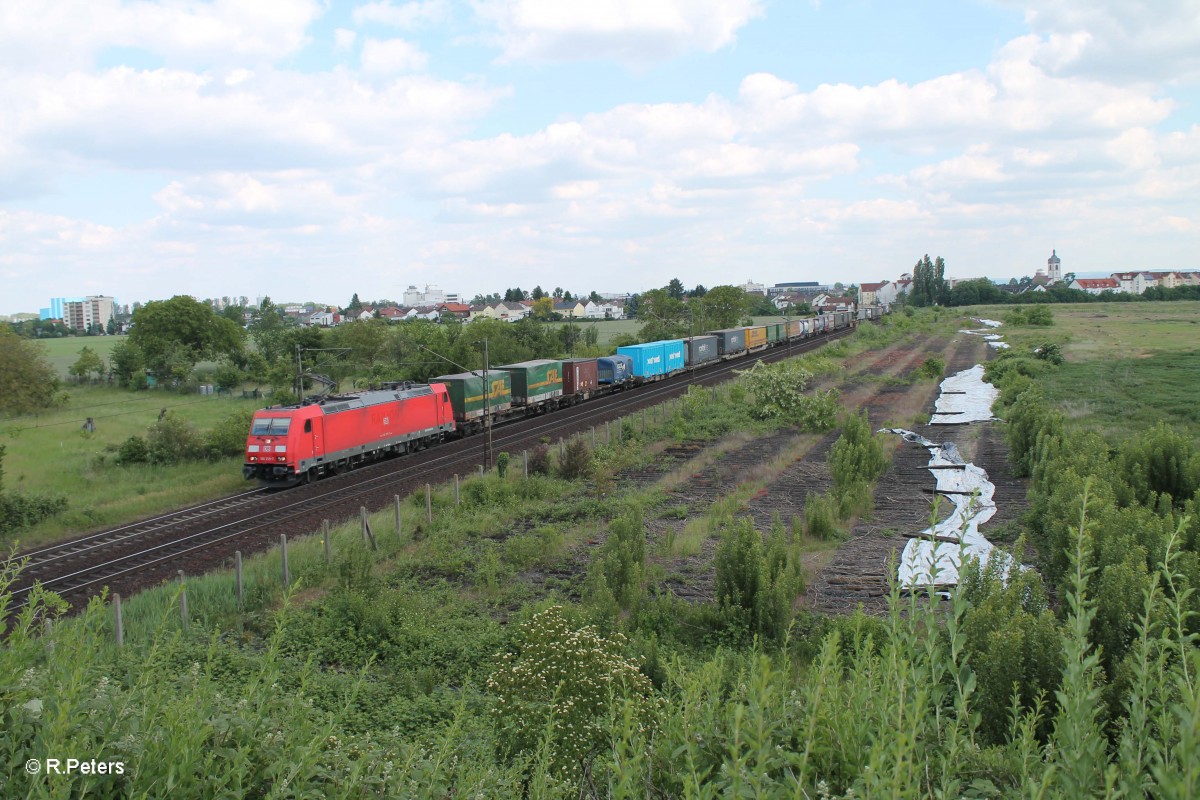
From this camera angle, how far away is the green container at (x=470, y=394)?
37344mm

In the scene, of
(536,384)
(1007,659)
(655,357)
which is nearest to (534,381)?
A: (536,384)

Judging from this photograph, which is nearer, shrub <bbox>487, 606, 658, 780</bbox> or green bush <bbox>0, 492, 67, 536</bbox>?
shrub <bbox>487, 606, 658, 780</bbox>

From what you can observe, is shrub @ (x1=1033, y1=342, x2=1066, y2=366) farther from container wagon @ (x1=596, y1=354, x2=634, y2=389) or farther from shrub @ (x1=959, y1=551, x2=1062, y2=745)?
shrub @ (x1=959, y1=551, x2=1062, y2=745)

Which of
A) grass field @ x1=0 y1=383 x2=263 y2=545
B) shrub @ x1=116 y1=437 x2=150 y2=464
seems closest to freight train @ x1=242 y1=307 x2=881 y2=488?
grass field @ x1=0 y1=383 x2=263 y2=545

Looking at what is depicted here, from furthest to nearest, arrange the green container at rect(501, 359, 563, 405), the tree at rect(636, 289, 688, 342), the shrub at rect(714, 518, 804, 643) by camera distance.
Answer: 1. the tree at rect(636, 289, 688, 342)
2. the green container at rect(501, 359, 563, 405)
3. the shrub at rect(714, 518, 804, 643)

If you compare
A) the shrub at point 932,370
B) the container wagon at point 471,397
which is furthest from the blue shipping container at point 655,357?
the shrub at point 932,370

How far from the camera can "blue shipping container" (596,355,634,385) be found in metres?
50.2

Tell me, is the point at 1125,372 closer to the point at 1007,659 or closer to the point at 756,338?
the point at 756,338

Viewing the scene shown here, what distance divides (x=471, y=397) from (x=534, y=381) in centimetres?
456

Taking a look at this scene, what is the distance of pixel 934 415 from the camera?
38344 mm

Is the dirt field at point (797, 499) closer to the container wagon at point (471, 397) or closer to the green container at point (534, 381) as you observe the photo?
the container wagon at point (471, 397)

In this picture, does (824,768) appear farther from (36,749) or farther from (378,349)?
(378,349)

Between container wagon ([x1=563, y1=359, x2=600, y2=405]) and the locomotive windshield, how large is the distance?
801 inches

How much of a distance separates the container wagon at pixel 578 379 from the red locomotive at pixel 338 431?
440 inches
